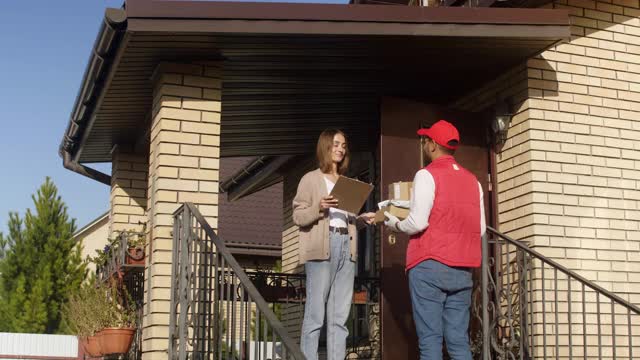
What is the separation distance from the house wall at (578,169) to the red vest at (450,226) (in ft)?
6.58

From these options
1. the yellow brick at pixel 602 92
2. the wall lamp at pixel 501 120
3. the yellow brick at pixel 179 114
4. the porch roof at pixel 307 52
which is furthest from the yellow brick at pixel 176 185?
the yellow brick at pixel 602 92

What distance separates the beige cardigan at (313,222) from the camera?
5.50 meters

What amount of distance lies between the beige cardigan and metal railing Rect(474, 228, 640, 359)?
60.8 inches

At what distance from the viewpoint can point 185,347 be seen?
5.89 meters

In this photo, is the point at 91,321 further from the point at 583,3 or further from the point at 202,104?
the point at 583,3

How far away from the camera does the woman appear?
5438 mm

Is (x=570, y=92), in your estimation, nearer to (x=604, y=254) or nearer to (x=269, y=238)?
(x=604, y=254)

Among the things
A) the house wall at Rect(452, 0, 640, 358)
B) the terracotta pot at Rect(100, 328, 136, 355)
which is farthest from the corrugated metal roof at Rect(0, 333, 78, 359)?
the house wall at Rect(452, 0, 640, 358)

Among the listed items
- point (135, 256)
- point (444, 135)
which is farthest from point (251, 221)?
point (444, 135)

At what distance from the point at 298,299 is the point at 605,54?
3.70 metres

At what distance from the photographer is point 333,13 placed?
6.20m

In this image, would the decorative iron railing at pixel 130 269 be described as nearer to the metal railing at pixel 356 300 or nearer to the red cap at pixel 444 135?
the metal railing at pixel 356 300

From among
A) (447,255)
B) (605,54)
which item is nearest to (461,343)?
(447,255)

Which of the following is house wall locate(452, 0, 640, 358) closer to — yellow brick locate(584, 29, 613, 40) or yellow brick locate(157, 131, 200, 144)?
yellow brick locate(584, 29, 613, 40)
